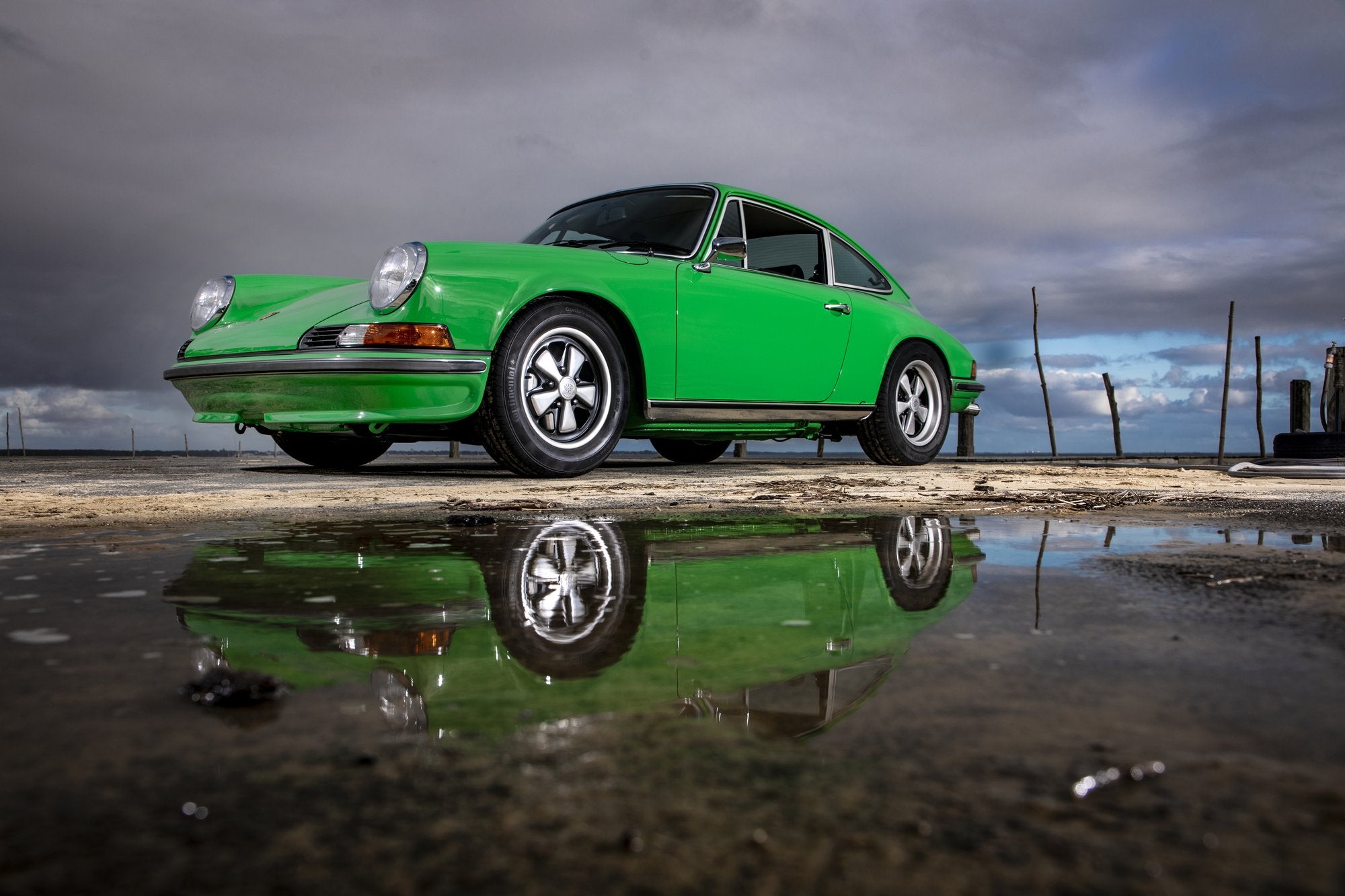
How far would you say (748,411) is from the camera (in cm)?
525

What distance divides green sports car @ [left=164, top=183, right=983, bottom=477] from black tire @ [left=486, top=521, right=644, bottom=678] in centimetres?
200

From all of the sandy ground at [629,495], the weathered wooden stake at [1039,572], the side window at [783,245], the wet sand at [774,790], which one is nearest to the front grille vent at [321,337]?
the sandy ground at [629,495]

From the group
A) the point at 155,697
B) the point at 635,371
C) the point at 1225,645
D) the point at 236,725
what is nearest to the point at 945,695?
the point at 1225,645

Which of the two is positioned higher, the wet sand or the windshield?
the windshield

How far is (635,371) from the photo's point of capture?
4723mm

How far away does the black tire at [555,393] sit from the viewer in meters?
4.18

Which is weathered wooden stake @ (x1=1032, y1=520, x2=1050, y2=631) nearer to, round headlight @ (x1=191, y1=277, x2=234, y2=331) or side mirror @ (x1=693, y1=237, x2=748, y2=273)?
side mirror @ (x1=693, y1=237, x2=748, y2=273)

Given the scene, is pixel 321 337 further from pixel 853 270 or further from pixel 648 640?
pixel 648 640

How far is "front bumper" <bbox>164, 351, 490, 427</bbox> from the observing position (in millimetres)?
4008

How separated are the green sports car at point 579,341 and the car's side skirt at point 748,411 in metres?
0.01

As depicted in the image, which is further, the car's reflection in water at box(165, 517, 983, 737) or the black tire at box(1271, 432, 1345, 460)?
the black tire at box(1271, 432, 1345, 460)

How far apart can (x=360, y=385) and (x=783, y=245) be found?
108 inches

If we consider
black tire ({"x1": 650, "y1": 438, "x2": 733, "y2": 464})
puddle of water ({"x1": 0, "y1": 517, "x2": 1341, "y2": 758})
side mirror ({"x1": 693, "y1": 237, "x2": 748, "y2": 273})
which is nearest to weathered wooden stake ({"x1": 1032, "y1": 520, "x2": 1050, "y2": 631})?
puddle of water ({"x1": 0, "y1": 517, "x2": 1341, "y2": 758})

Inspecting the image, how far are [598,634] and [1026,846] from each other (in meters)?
0.69
